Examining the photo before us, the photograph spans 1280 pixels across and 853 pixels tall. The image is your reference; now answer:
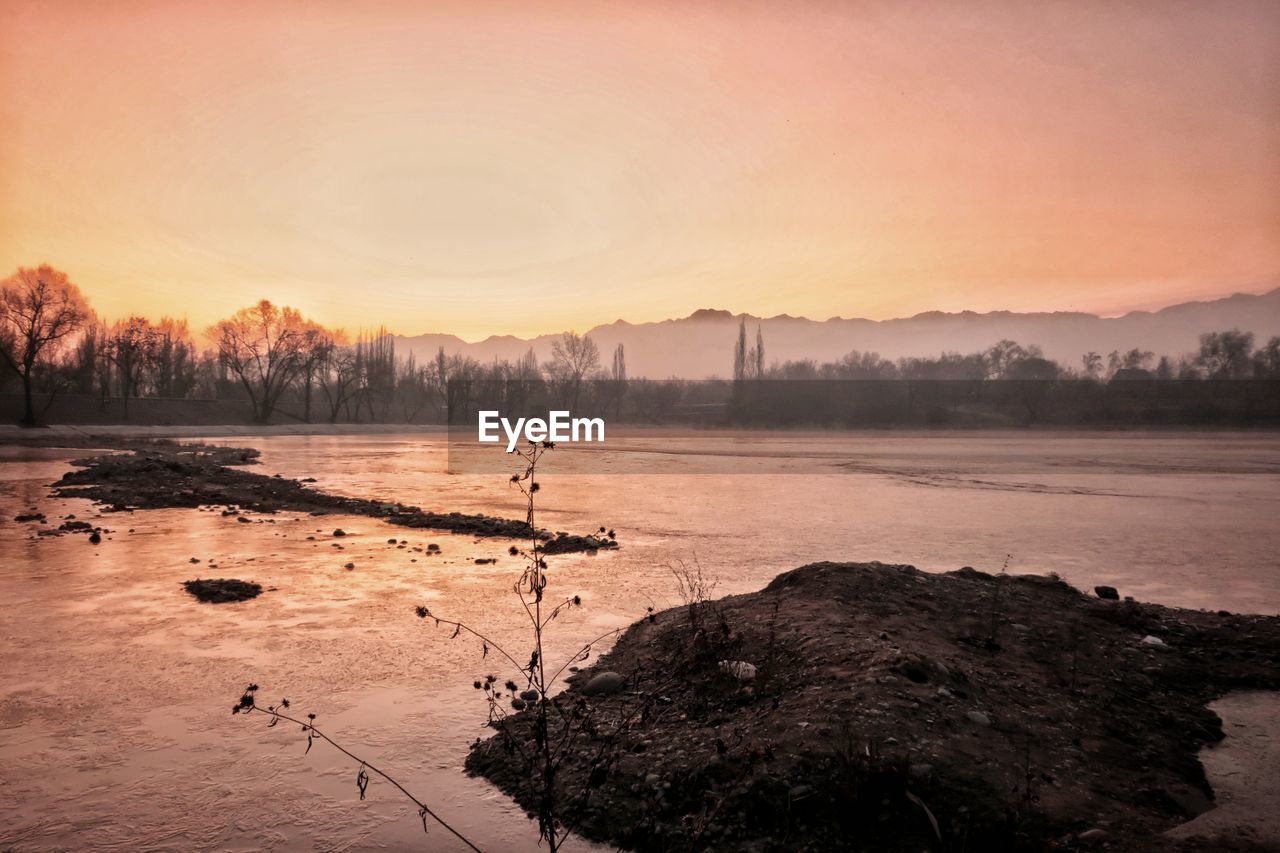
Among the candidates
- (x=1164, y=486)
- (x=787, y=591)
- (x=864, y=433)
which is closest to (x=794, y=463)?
(x=1164, y=486)

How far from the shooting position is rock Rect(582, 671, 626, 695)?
6.08 m

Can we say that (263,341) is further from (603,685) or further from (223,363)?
(603,685)

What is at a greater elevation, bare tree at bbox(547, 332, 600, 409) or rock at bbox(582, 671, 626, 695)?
bare tree at bbox(547, 332, 600, 409)

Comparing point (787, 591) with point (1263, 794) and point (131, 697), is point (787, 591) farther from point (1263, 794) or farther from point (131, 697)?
point (131, 697)

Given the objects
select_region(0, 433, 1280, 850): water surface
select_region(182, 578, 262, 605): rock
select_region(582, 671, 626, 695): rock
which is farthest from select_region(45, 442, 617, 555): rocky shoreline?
select_region(582, 671, 626, 695): rock

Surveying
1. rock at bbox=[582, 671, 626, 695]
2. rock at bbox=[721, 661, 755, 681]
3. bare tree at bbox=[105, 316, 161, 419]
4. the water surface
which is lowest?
the water surface

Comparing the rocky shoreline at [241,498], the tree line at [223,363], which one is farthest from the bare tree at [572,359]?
the rocky shoreline at [241,498]

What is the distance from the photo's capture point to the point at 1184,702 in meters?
6.03

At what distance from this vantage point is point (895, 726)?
15.6 ft

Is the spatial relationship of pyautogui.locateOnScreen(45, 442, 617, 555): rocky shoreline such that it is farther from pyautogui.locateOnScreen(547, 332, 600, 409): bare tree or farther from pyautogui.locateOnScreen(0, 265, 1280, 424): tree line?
pyautogui.locateOnScreen(547, 332, 600, 409): bare tree

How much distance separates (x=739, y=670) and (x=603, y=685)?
1.16 m

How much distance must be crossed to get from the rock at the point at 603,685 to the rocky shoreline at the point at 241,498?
7.02 meters

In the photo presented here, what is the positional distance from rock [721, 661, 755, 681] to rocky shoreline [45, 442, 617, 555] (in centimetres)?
747

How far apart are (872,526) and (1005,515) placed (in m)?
4.88
